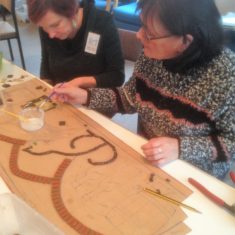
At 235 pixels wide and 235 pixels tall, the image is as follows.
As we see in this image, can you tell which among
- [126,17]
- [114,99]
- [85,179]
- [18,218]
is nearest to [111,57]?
[114,99]

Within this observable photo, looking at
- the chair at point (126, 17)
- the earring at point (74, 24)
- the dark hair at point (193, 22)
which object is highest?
the dark hair at point (193, 22)

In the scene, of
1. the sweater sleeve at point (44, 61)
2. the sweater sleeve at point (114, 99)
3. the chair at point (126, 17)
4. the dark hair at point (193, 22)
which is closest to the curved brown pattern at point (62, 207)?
the sweater sleeve at point (114, 99)

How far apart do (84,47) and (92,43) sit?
1.7 inches

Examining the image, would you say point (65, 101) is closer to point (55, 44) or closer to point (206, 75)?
point (55, 44)

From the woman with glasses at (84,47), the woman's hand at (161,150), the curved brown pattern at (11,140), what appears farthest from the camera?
the woman with glasses at (84,47)

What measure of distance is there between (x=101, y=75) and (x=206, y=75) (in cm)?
62

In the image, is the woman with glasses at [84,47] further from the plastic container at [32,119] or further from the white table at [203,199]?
the white table at [203,199]

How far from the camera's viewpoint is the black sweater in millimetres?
1400

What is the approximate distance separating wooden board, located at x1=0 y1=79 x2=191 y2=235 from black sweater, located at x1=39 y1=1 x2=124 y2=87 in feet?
1.51

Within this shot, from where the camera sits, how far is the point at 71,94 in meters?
1.15

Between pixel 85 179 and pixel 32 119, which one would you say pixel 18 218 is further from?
pixel 32 119

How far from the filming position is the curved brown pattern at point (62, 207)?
685 millimetres

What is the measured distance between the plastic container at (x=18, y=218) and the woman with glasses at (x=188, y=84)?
36cm

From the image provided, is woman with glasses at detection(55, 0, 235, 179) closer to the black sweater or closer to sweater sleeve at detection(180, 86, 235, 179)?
sweater sleeve at detection(180, 86, 235, 179)
